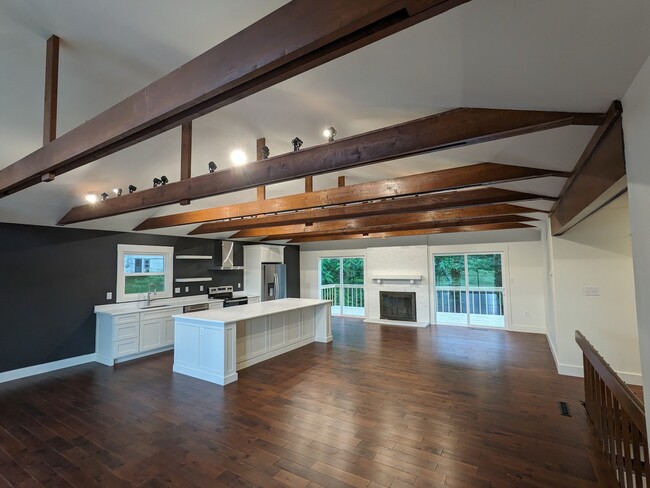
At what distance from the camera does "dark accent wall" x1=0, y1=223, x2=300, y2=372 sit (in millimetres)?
4574

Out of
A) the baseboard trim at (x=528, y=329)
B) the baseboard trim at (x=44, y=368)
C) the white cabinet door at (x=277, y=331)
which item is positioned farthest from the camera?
the baseboard trim at (x=528, y=329)

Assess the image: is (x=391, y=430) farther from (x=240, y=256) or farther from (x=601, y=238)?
(x=240, y=256)

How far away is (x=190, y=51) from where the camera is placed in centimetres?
194

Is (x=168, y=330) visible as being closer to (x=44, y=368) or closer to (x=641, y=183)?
(x=44, y=368)

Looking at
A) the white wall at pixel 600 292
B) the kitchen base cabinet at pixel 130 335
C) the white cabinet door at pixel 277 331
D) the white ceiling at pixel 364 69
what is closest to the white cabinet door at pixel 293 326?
the white cabinet door at pixel 277 331

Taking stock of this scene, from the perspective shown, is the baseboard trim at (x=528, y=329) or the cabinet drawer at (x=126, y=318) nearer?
the cabinet drawer at (x=126, y=318)

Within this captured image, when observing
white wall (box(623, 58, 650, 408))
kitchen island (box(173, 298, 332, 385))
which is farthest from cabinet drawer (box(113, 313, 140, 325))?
white wall (box(623, 58, 650, 408))

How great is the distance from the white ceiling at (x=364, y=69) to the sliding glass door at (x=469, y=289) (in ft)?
16.0

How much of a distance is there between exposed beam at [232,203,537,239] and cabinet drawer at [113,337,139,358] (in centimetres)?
331

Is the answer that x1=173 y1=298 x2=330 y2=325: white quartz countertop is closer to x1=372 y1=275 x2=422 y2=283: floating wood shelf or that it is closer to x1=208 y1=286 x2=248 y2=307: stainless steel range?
x1=208 y1=286 x2=248 y2=307: stainless steel range

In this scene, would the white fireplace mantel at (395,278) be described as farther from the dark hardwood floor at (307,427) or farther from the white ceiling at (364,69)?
the white ceiling at (364,69)

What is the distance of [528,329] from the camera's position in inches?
285

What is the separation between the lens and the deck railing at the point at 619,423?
5.93ft

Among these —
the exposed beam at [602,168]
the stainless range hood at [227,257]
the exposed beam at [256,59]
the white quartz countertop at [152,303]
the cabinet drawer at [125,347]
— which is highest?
the exposed beam at [256,59]
